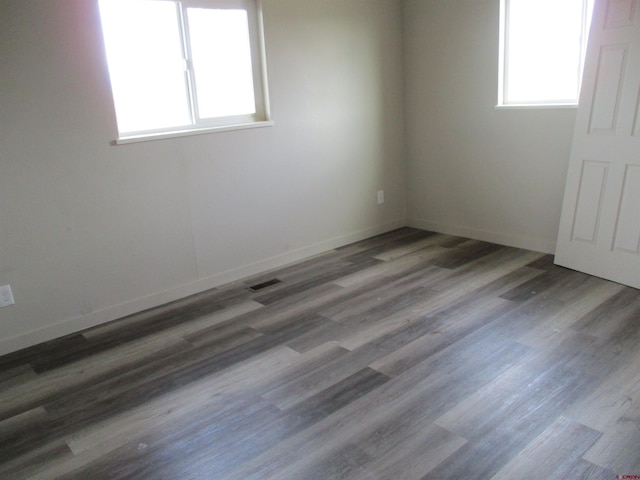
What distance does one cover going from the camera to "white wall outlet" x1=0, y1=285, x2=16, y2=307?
290 centimetres

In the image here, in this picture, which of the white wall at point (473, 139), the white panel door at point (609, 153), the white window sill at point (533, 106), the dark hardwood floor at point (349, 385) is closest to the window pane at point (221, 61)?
the dark hardwood floor at point (349, 385)

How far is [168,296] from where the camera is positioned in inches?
140

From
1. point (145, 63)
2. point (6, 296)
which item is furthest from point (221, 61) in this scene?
point (6, 296)

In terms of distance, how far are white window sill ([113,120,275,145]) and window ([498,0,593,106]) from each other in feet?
6.14

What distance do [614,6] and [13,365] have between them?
4.10 m

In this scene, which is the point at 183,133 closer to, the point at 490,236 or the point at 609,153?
the point at 490,236

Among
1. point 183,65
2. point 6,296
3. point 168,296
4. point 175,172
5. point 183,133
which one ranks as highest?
point 183,65

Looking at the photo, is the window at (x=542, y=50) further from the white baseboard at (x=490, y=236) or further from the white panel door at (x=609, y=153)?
the white baseboard at (x=490, y=236)

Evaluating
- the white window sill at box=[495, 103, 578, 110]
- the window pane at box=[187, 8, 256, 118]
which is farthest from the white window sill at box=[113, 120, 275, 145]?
the white window sill at box=[495, 103, 578, 110]

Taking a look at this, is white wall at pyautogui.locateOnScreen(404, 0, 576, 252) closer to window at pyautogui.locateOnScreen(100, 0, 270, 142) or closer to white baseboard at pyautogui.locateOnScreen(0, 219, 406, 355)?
white baseboard at pyautogui.locateOnScreen(0, 219, 406, 355)

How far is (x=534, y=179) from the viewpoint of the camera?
3916 mm

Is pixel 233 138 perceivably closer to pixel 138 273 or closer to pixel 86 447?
pixel 138 273

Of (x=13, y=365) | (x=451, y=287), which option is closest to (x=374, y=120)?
(x=451, y=287)

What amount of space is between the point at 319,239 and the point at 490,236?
143 cm
